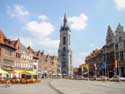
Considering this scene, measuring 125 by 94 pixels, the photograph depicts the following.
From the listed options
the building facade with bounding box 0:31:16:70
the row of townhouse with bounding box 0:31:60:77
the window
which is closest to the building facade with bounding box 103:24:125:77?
the row of townhouse with bounding box 0:31:60:77

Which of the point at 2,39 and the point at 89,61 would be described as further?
the point at 89,61

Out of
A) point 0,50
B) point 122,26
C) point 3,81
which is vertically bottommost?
point 3,81

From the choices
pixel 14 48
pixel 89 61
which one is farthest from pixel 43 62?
pixel 14 48

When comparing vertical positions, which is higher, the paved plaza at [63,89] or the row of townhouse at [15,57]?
the row of townhouse at [15,57]

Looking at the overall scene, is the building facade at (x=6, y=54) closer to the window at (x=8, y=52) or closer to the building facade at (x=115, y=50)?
the window at (x=8, y=52)

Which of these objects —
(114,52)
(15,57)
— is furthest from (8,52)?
(114,52)

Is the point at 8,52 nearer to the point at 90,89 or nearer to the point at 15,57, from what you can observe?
the point at 15,57

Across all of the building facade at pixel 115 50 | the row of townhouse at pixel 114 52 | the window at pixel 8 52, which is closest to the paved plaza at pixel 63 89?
the window at pixel 8 52

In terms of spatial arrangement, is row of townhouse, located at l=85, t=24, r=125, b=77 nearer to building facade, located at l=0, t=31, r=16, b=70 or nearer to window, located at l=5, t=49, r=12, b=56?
building facade, located at l=0, t=31, r=16, b=70

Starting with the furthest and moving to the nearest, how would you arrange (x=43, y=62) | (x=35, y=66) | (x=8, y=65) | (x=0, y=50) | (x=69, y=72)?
(x=69, y=72) < (x=43, y=62) < (x=35, y=66) < (x=8, y=65) < (x=0, y=50)

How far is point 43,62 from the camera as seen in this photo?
6127 inches

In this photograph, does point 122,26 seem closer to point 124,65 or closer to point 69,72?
point 124,65

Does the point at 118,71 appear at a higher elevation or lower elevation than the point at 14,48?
lower

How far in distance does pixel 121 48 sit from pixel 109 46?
427 inches
